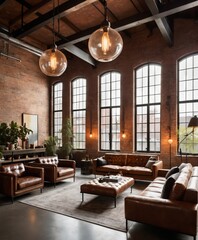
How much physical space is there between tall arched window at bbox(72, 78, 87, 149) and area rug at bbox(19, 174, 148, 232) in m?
3.90

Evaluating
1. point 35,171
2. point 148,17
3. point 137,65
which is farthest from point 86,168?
point 148,17

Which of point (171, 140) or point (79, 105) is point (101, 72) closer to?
point (79, 105)

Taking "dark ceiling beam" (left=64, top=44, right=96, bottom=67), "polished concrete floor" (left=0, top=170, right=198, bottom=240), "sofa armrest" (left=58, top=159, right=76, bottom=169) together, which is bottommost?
"polished concrete floor" (left=0, top=170, right=198, bottom=240)

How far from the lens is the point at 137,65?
7.88 metres

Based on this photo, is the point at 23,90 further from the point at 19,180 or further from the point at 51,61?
the point at 51,61

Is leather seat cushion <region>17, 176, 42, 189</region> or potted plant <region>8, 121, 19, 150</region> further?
potted plant <region>8, 121, 19, 150</region>

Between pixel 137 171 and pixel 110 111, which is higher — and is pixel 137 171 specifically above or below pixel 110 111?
below

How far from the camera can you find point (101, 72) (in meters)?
8.79

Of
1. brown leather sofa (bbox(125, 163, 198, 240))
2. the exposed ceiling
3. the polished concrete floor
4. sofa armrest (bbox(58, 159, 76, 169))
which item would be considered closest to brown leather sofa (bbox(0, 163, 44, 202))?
the polished concrete floor

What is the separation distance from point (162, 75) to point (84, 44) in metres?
3.76

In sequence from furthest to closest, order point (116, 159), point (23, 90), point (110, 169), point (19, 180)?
1. point (23, 90)
2. point (116, 159)
3. point (110, 169)
4. point (19, 180)

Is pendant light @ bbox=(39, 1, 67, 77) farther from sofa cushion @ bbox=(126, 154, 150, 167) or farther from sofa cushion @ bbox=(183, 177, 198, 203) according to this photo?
sofa cushion @ bbox=(126, 154, 150, 167)

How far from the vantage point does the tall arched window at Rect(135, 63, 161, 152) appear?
299 inches

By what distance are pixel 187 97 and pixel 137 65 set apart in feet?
7.41
